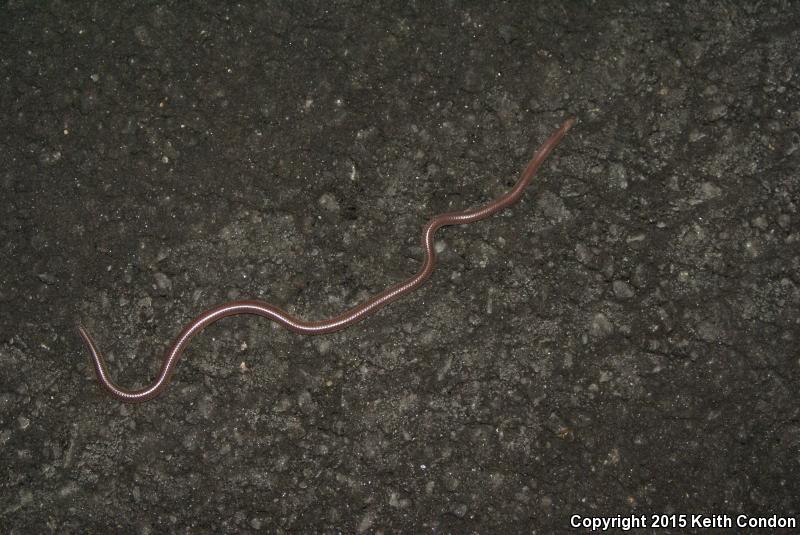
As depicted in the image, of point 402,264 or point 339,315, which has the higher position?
point 402,264

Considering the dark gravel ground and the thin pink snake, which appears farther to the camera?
the thin pink snake

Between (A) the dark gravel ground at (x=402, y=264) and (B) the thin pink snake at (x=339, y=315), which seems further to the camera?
(B) the thin pink snake at (x=339, y=315)

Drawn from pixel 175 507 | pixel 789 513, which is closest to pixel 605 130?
pixel 789 513

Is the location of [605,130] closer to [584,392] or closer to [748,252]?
[748,252]
